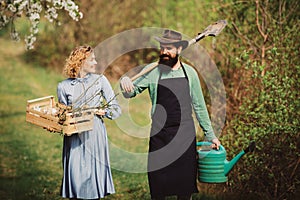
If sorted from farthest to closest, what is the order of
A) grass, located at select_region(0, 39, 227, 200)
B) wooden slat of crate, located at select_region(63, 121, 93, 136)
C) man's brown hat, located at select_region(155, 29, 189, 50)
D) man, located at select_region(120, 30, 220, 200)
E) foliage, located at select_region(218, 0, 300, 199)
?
grass, located at select_region(0, 39, 227, 200) → foliage, located at select_region(218, 0, 300, 199) → man, located at select_region(120, 30, 220, 200) → man's brown hat, located at select_region(155, 29, 189, 50) → wooden slat of crate, located at select_region(63, 121, 93, 136)

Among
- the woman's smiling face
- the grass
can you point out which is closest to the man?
the woman's smiling face

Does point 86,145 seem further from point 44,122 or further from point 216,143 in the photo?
point 216,143

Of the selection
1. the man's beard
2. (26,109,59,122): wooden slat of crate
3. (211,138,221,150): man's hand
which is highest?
the man's beard

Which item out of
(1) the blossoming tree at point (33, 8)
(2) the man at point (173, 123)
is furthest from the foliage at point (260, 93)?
(2) the man at point (173, 123)

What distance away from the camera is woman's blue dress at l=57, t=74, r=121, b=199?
206 inches

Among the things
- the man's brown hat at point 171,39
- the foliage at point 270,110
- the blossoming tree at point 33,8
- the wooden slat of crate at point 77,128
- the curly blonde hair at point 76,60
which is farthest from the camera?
the blossoming tree at point 33,8

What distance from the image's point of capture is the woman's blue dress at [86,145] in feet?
17.1

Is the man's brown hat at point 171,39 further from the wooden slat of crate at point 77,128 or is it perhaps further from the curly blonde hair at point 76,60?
the wooden slat of crate at point 77,128

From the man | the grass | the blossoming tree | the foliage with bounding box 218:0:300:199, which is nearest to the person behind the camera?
the man

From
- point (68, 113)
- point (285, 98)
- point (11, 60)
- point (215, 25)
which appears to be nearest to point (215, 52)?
point (285, 98)

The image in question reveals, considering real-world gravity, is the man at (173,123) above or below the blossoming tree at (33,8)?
below

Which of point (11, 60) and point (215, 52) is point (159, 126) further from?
point (11, 60)

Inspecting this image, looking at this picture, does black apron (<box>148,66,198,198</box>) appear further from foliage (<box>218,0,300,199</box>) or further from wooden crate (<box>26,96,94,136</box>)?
foliage (<box>218,0,300,199</box>)

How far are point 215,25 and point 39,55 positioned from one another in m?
12.1
